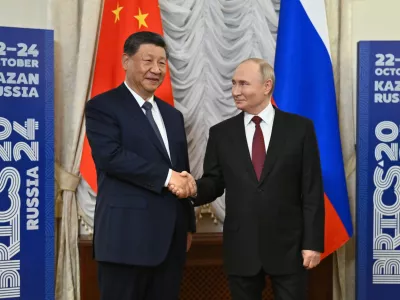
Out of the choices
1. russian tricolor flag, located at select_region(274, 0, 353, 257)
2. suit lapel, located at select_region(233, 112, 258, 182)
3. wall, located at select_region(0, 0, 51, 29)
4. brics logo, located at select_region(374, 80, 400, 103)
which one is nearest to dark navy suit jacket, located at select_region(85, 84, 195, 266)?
suit lapel, located at select_region(233, 112, 258, 182)

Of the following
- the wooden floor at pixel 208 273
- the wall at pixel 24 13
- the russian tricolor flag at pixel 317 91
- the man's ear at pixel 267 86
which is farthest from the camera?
the wooden floor at pixel 208 273

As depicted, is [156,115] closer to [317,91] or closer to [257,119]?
[257,119]

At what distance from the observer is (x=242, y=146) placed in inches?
96.7

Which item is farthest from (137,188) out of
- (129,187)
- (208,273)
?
(208,273)

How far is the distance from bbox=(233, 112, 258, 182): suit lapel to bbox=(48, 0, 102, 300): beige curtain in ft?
4.10

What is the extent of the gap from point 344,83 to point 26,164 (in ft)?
6.90

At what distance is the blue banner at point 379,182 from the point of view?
10.7 ft

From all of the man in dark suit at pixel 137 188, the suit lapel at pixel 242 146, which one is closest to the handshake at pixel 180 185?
the man in dark suit at pixel 137 188

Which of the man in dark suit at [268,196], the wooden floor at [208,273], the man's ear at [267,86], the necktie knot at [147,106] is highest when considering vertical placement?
the man's ear at [267,86]

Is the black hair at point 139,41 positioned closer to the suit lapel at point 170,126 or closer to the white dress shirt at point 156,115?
the white dress shirt at point 156,115

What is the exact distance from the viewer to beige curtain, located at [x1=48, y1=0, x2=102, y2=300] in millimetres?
3354

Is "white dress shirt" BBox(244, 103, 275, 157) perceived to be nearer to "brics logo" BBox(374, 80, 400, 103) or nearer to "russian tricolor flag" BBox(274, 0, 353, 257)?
"russian tricolor flag" BBox(274, 0, 353, 257)

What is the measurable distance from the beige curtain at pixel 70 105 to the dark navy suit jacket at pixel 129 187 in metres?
1.03

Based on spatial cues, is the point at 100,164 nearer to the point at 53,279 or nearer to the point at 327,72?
the point at 53,279
